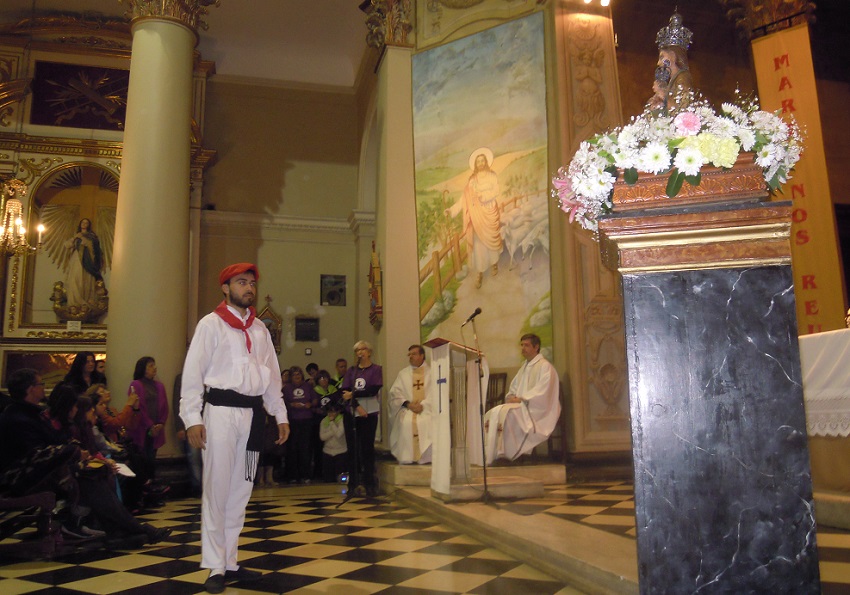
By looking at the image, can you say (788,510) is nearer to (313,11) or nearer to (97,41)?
(313,11)

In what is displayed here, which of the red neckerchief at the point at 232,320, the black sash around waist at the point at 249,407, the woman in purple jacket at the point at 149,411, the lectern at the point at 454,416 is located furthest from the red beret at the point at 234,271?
the woman in purple jacket at the point at 149,411

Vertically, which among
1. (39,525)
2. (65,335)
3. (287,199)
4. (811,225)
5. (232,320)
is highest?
(287,199)

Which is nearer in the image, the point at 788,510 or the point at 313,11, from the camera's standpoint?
the point at 788,510

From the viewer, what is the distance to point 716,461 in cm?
208

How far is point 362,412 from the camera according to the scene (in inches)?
275

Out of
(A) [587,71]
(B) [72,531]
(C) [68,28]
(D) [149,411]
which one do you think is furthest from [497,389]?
(C) [68,28]

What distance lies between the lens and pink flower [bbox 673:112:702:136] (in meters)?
2.22

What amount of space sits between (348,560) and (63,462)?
1.80 metres

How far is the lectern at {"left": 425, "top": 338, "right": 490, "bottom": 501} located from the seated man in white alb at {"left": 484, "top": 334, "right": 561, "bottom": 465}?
110 centimetres

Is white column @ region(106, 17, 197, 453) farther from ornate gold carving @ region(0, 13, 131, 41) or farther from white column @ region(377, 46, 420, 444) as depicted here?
ornate gold carving @ region(0, 13, 131, 41)

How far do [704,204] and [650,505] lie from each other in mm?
960

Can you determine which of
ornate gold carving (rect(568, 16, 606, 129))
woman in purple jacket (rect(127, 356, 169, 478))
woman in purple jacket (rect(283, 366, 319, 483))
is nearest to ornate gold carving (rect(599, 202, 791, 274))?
woman in purple jacket (rect(127, 356, 169, 478))

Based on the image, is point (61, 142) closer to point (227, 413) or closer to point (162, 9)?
point (162, 9)

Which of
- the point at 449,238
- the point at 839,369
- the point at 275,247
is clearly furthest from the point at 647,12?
the point at 839,369
